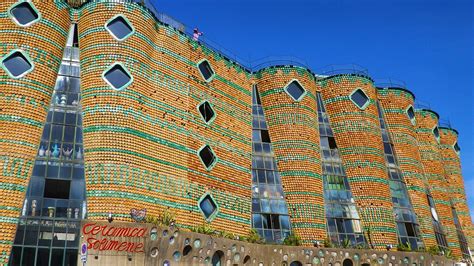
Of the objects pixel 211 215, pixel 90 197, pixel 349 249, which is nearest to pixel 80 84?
pixel 90 197

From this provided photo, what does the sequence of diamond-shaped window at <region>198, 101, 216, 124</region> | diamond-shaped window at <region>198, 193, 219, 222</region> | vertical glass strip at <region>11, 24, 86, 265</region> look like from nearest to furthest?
vertical glass strip at <region>11, 24, 86, 265</region> → diamond-shaped window at <region>198, 193, 219, 222</region> → diamond-shaped window at <region>198, 101, 216, 124</region>

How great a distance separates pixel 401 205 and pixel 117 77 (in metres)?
20.1

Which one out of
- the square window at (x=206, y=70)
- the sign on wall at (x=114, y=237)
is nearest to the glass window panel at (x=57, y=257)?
Answer: the sign on wall at (x=114, y=237)

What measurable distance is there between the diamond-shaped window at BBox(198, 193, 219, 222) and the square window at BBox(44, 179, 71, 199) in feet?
22.3

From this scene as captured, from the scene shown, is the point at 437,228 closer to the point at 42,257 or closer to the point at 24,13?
the point at 42,257

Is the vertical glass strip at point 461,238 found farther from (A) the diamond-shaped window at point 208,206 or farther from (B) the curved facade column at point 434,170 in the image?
(A) the diamond-shaped window at point 208,206

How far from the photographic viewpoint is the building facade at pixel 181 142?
19969mm

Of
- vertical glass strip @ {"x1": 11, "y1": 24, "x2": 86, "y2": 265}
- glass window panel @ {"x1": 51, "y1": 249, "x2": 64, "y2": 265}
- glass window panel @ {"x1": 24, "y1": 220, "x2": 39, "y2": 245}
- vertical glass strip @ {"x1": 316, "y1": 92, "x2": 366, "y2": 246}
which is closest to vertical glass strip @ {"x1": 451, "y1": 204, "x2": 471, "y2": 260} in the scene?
vertical glass strip @ {"x1": 316, "y1": 92, "x2": 366, "y2": 246}

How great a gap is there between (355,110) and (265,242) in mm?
11830

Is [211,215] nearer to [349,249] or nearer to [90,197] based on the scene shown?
[90,197]

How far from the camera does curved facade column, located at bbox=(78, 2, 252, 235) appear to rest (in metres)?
21.0

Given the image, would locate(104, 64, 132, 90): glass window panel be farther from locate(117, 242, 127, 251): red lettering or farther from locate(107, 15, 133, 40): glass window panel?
locate(117, 242, 127, 251): red lettering

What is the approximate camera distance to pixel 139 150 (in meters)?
21.8

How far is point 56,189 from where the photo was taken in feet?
65.5
